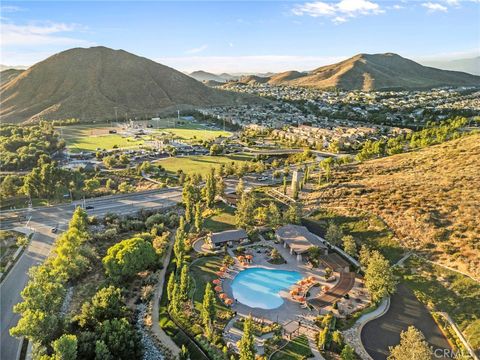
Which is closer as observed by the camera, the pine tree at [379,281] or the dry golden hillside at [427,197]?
the pine tree at [379,281]

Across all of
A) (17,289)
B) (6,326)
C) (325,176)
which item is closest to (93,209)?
(17,289)

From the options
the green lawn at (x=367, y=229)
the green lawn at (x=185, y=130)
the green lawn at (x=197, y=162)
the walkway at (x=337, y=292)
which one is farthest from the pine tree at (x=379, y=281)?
the green lawn at (x=185, y=130)

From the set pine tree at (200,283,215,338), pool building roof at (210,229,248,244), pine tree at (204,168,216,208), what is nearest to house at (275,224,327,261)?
pool building roof at (210,229,248,244)

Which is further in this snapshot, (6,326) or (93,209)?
(93,209)

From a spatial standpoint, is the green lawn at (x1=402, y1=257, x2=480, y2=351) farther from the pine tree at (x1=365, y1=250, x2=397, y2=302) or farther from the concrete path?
the concrete path

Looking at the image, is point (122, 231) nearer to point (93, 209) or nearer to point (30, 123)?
point (93, 209)

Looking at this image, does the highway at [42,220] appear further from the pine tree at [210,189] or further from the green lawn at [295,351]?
the green lawn at [295,351]
